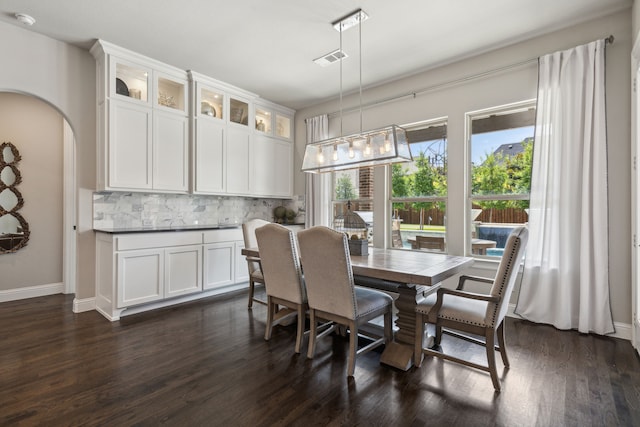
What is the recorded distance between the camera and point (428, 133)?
13.9 ft

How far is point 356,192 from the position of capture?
16.4 feet

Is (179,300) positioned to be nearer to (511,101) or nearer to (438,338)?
(438,338)

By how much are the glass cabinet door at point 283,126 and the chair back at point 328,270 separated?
359 centimetres

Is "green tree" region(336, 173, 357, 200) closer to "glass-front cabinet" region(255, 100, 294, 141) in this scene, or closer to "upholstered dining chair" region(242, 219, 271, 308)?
"glass-front cabinet" region(255, 100, 294, 141)

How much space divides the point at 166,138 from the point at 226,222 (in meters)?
1.63

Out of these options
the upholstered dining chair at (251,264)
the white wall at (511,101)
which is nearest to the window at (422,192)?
the white wall at (511,101)

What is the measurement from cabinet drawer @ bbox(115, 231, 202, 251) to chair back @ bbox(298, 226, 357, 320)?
6.93 ft

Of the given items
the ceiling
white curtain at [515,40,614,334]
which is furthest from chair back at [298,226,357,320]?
white curtain at [515,40,614,334]

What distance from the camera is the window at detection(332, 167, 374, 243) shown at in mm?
4762

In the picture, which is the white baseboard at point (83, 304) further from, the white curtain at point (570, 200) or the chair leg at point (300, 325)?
the white curtain at point (570, 200)

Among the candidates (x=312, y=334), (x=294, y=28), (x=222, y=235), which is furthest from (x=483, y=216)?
(x=222, y=235)

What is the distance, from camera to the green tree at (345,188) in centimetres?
504

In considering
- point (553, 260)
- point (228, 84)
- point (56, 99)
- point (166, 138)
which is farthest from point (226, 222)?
point (553, 260)

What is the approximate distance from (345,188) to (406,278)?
10.2 ft
